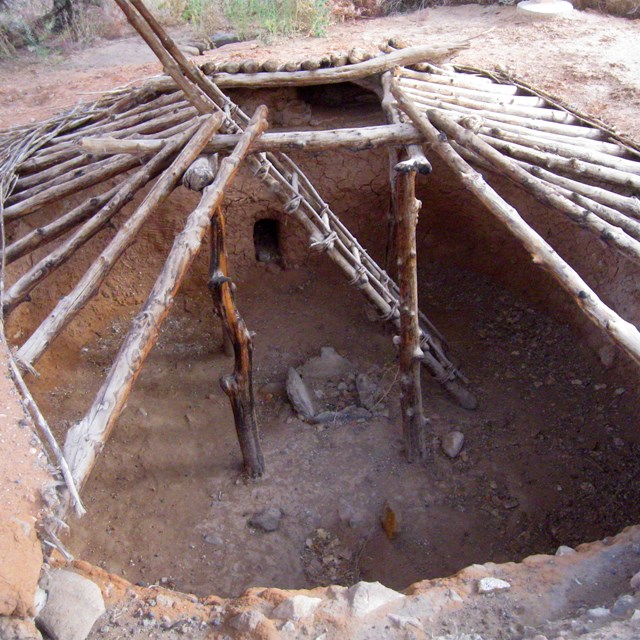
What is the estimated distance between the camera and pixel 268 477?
15.6ft

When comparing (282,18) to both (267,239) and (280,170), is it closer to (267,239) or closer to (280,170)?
(267,239)

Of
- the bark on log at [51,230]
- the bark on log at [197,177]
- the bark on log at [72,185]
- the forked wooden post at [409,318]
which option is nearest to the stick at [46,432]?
the bark on log at [51,230]

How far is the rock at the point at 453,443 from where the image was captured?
476 cm

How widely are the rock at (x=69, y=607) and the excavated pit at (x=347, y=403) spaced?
5.97ft

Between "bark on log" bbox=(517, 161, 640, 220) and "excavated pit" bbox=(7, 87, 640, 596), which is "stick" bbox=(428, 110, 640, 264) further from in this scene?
"excavated pit" bbox=(7, 87, 640, 596)

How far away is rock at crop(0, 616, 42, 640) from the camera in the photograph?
201cm

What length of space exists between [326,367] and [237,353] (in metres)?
1.46

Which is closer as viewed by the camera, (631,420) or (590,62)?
Answer: (631,420)

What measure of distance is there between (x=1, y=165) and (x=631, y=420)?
4.62 m

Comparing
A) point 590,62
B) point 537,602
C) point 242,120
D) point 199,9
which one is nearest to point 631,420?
point 537,602

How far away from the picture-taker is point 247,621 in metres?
2.25

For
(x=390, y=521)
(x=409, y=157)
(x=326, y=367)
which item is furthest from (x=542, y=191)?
(x=326, y=367)

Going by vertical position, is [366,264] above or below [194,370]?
above

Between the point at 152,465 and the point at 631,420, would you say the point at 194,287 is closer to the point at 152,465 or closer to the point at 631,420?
the point at 152,465
